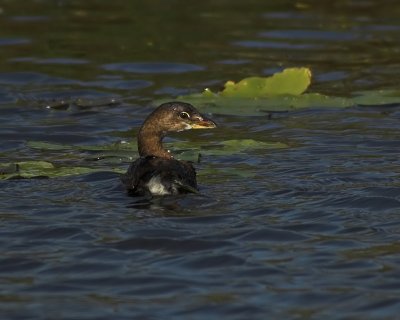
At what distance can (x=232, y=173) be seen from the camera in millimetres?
11844

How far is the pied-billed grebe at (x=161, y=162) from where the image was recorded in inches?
435

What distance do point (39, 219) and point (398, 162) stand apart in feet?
11.9

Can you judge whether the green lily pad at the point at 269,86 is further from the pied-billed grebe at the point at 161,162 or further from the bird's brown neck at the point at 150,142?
the bird's brown neck at the point at 150,142

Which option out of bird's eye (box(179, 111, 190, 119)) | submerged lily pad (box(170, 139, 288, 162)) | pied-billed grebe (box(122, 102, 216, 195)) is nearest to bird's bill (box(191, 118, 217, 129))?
pied-billed grebe (box(122, 102, 216, 195))

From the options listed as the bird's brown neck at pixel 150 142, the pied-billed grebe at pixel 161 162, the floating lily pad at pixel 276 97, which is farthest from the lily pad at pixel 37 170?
the floating lily pad at pixel 276 97

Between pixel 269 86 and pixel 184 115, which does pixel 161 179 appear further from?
pixel 269 86

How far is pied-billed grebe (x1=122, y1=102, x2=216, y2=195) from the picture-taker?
36.2 ft

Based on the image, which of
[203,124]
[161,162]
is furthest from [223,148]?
[161,162]

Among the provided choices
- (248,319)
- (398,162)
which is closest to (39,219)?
(248,319)

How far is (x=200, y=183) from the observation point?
11844 millimetres

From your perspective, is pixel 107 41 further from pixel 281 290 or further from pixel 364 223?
pixel 281 290

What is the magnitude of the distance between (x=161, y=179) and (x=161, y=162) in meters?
0.31

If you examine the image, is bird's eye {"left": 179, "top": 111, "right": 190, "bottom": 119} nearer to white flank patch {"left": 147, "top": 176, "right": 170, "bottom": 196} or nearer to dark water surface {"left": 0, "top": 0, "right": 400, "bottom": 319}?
dark water surface {"left": 0, "top": 0, "right": 400, "bottom": 319}

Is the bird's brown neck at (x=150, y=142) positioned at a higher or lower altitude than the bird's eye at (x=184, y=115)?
lower
